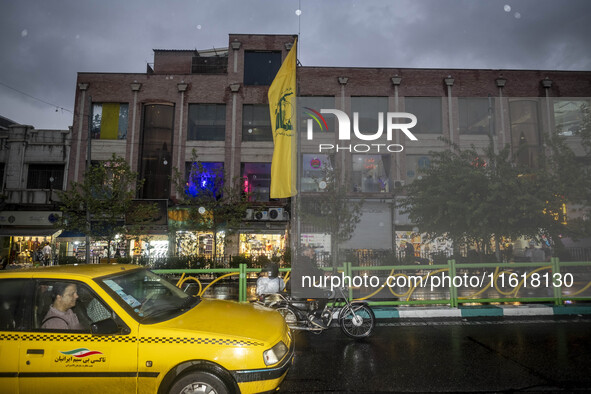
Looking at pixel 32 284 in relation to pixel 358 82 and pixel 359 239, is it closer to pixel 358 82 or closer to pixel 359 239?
pixel 359 239

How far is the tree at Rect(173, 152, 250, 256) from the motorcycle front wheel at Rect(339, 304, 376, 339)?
14.6 meters

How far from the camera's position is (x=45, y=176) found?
994 inches

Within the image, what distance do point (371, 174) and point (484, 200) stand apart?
10483 millimetres

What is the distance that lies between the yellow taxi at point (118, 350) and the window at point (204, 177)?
19042 millimetres

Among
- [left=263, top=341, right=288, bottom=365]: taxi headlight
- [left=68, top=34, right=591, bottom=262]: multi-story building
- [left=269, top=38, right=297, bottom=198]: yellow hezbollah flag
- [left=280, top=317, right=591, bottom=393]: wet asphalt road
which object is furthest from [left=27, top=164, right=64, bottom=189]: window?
[left=263, top=341, right=288, bottom=365]: taxi headlight

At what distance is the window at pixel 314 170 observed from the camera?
20.9 metres

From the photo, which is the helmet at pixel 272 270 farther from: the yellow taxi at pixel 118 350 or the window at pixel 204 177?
the window at pixel 204 177

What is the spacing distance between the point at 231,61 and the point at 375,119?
443 inches

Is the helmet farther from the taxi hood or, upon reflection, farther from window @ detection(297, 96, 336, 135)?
window @ detection(297, 96, 336, 135)

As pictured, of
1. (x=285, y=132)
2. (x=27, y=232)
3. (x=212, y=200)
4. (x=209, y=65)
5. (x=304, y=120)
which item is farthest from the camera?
(x=209, y=65)

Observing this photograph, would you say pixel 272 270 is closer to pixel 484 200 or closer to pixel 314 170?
pixel 484 200

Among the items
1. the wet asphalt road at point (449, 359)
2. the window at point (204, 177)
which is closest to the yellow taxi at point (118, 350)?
the wet asphalt road at point (449, 359)

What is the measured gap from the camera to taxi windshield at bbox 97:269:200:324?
3797 millimetres

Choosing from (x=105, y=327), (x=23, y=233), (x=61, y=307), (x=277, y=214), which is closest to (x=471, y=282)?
(x=105, y=327)
